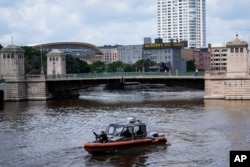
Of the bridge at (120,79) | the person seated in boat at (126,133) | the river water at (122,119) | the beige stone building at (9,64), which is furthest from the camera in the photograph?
the beige stone building at (9,64)

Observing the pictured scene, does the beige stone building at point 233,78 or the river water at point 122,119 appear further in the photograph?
the beige stone building at point 233,78

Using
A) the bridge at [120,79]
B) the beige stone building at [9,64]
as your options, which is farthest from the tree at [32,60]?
the beige stone building at [9,64]

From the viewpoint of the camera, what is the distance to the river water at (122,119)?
142ft

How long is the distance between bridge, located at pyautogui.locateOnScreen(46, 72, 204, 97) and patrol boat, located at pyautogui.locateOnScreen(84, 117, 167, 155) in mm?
60468

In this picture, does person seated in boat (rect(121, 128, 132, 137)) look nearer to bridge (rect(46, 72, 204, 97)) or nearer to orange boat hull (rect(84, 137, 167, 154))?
orange boat hull (rect(84, 137, 167, 154))

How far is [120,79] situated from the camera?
114875mm

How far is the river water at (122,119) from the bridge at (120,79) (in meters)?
19.1

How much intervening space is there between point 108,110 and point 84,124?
19837mm

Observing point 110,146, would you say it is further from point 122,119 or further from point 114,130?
point 122,119

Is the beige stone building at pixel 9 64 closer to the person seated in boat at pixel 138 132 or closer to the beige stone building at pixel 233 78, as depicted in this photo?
the beige stone building at pixel 233 78

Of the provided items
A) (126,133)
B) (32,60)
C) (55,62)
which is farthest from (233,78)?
(32,60)

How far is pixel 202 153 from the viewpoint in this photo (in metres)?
45.2

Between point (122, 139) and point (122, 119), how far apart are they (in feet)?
82.9

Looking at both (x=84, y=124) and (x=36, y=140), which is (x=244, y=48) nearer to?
(x=84, y=124)
